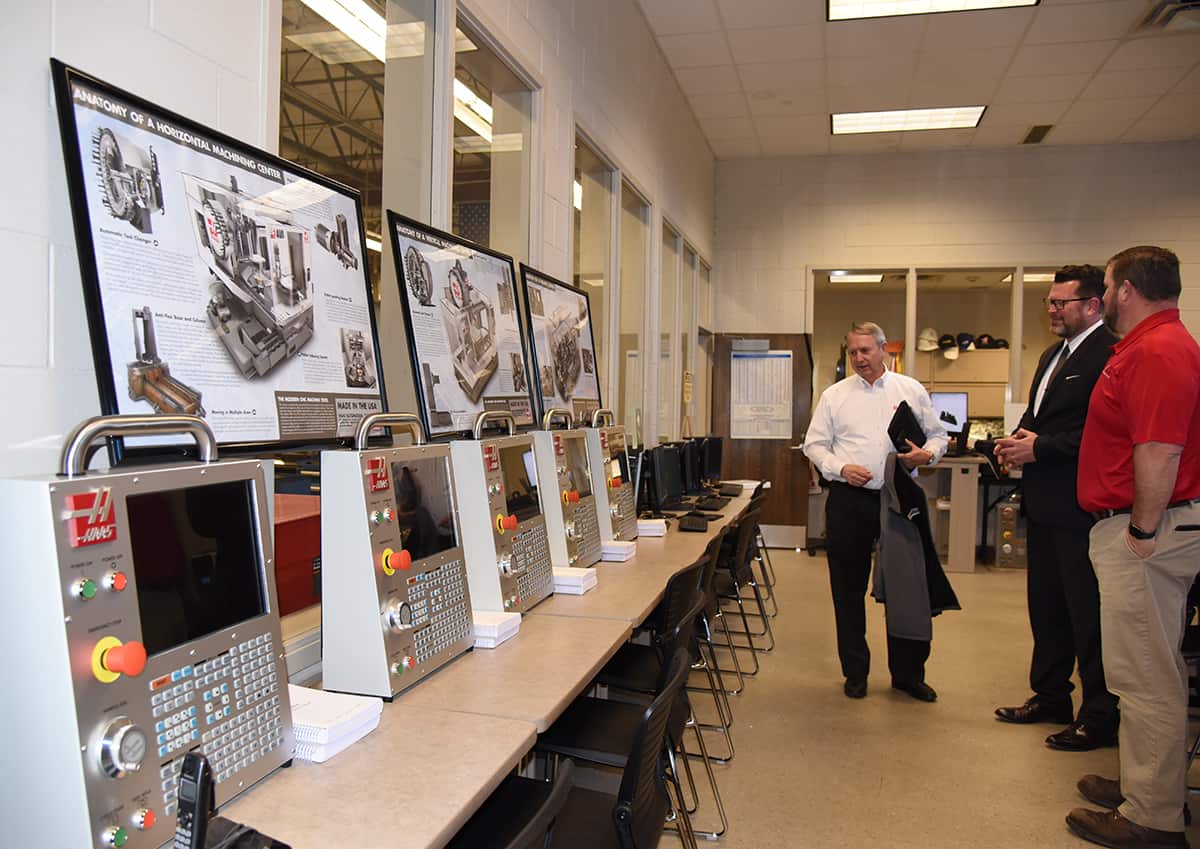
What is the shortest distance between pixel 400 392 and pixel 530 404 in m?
0.59

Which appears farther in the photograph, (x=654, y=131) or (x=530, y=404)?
(x=654, y=131)

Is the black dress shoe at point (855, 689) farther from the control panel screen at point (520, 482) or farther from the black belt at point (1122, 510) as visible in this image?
the control panel screen at point (520, 482)

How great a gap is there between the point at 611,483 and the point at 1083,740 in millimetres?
2176

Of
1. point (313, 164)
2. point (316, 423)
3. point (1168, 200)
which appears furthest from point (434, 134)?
point (1168, 200)

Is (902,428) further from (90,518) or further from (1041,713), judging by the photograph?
(90,518)

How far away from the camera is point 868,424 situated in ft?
12.6

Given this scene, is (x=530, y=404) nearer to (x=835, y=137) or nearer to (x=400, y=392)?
(x=400, y=392)

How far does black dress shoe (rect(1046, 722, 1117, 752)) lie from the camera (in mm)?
3268

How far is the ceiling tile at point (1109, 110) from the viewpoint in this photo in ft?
21.0

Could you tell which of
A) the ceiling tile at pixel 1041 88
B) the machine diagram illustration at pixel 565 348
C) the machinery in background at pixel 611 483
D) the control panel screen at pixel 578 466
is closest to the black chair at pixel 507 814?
the control panel screen at pixel 578 466

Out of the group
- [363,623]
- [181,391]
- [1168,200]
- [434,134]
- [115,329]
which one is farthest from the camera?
[1168,200]

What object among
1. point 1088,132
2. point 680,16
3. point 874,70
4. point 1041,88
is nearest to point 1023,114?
point 1041,88

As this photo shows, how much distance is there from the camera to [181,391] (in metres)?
1.34

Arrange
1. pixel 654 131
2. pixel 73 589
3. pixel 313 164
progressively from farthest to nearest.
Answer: pixel 654 131 → pixel 313 164 → pixel 73 589
